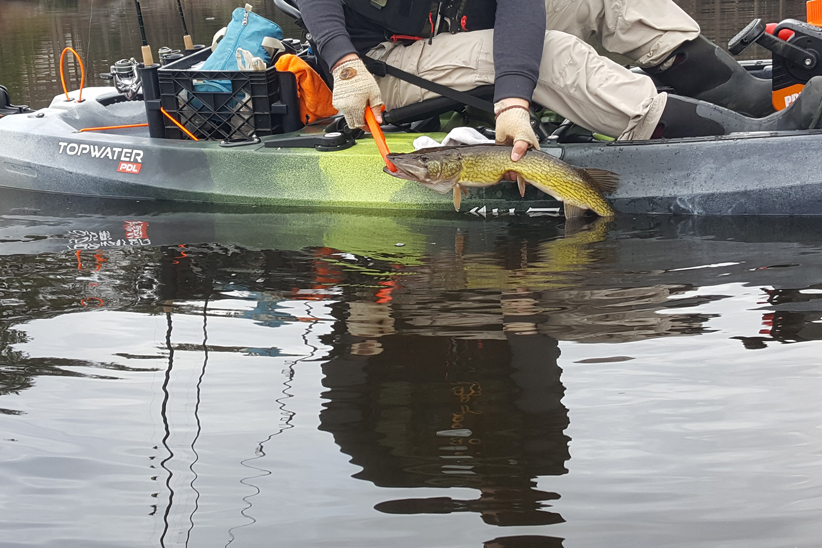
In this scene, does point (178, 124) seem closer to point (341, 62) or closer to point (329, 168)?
point (329, 168)

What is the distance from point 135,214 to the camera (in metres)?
5.14

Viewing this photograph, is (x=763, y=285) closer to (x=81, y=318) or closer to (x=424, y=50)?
(x=424, y=50)

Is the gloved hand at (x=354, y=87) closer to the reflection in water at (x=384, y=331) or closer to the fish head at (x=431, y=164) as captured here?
the fish head at (x=431, y=164)

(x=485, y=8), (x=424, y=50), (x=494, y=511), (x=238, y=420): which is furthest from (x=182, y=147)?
(x=494, y=511)

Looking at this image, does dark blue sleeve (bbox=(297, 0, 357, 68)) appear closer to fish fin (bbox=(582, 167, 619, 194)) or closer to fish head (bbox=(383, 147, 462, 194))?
fish head (bbox=(383, 147, 462, 194))

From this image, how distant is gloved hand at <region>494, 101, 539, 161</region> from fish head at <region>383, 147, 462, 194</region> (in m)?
0.25

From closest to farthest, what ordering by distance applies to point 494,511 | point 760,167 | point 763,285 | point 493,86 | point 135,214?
point 494,511 → point 763,285 → point 760,167 → point 493,86 → point 135,214

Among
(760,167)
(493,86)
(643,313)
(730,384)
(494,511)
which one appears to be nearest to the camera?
(494,511)

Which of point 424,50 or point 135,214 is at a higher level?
point 424,50

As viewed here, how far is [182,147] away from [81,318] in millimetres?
1933

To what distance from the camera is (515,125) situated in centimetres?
399

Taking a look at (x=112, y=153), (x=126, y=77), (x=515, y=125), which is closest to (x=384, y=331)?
(x=515, y=125)

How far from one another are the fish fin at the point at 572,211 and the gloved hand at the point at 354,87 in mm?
1049

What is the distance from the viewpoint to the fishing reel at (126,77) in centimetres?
599
